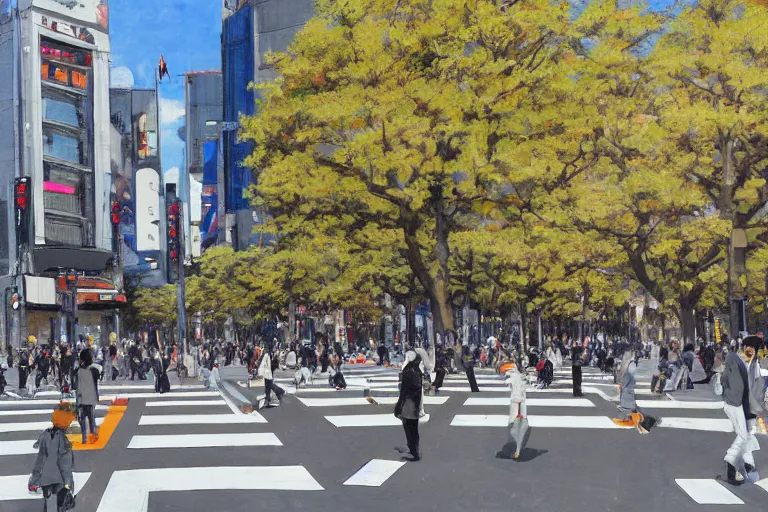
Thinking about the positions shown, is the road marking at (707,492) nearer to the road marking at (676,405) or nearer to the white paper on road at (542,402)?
the road marking at (676,405)

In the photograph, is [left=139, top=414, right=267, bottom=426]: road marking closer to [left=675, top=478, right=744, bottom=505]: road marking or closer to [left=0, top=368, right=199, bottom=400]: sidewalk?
[left=675, top=478, right=744, bottom=505]: road marking

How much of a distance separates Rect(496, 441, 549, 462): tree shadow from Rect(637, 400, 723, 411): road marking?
9.11 metres

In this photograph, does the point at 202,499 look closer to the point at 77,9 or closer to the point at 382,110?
the point at 382,110

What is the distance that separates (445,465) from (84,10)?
8781cm

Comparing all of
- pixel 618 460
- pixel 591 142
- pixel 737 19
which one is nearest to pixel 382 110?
pixel 591 142

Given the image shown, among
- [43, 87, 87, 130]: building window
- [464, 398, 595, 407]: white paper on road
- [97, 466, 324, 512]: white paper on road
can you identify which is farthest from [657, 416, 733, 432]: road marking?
[43, 87, 87, 130]: building window

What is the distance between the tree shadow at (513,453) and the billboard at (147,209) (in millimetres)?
110334

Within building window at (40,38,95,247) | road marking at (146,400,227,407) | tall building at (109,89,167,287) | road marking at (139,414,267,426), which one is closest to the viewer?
road marking at (139,414,267,426)

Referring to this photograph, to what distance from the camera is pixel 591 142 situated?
3553 cm

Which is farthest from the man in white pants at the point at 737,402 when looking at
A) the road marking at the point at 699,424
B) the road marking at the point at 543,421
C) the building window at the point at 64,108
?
the building window at the point at 64,108

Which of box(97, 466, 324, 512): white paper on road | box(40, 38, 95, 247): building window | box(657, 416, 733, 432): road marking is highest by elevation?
box(40, 38, 95, 247): building window

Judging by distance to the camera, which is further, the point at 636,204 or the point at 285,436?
the point at 636,204

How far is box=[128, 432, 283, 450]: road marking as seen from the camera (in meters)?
→ 17.6

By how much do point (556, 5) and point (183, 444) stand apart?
23000mm
